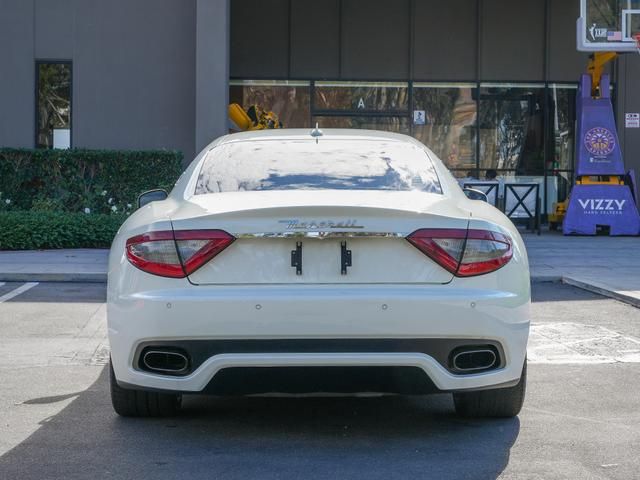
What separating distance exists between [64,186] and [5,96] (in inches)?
142

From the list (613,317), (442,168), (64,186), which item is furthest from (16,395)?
(64,186)

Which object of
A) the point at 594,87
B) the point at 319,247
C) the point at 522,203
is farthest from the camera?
the point at 522,203

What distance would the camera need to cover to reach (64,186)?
1927cm

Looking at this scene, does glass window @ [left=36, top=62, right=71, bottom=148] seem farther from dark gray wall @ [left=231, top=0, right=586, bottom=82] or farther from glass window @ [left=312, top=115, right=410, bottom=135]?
glass window @ [left=312, top=115, right=410, bottom=135]

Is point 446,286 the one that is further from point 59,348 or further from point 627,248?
point 627,248

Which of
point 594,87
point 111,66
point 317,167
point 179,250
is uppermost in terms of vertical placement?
point 111,66

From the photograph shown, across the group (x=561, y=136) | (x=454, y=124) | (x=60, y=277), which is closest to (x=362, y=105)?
(x=454, y=124)

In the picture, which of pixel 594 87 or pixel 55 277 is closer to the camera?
pixel 55 277

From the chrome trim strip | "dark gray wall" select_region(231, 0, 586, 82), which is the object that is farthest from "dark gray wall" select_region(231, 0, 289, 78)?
the chrome trim strip

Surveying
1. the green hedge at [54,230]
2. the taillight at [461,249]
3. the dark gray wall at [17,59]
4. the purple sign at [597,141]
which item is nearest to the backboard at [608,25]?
the purple sign at [597,141]

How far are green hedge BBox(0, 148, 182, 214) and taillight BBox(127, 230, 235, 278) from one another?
→ 1388 cm

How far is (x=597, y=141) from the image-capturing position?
22047mm

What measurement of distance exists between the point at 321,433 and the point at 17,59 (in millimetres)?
17580

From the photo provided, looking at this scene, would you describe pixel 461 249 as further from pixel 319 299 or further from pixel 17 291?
pixel 17 291
